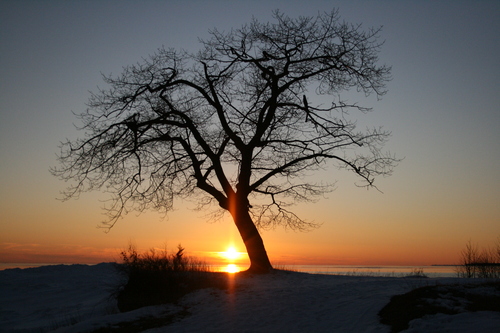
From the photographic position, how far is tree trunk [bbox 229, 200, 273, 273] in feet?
52.8

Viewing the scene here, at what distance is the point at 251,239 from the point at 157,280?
4811mm

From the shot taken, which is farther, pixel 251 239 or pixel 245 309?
pixel 251 239

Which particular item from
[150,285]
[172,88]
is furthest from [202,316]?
[172,88]

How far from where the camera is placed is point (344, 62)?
17.2 m

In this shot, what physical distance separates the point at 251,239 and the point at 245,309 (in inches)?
240

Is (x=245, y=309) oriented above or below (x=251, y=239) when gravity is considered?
below

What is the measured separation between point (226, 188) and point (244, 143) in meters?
2.10

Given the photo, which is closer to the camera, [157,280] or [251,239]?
[157,280]

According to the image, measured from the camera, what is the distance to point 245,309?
10336 mm

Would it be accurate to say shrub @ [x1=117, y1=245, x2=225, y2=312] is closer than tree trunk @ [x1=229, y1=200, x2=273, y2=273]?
Yes

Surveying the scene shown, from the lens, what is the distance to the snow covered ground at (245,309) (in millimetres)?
8531

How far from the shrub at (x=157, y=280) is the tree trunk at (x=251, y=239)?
2353 millimetres

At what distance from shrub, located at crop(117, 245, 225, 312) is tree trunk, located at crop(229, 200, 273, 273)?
7.72ft

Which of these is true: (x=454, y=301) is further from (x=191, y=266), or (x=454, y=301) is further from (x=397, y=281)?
(x=191, y=266)
